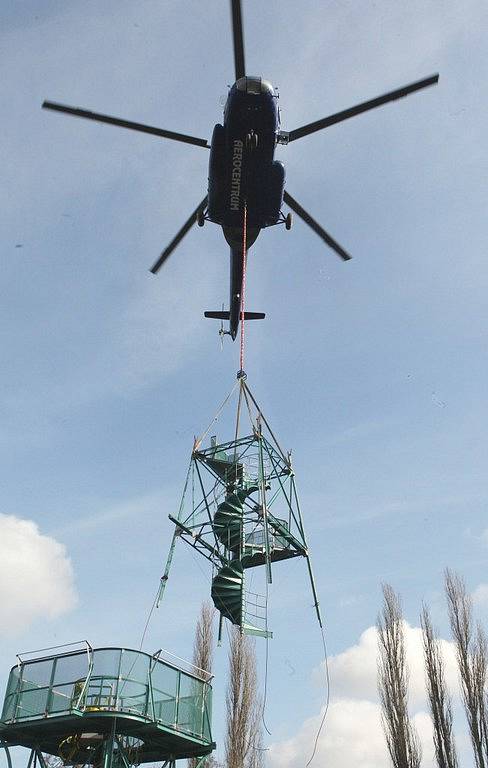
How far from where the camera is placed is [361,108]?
1981 cm

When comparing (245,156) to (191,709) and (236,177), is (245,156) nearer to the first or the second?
(236,177)

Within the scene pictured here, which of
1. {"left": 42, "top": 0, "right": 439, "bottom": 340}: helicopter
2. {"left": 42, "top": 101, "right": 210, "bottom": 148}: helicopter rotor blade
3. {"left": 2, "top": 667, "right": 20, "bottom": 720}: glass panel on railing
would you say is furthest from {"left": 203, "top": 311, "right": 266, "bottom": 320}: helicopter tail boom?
{"left": 2, "top": 667, "right": 20, "bottom": 720}: glass panel on railing

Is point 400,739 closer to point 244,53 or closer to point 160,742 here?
point 160,742

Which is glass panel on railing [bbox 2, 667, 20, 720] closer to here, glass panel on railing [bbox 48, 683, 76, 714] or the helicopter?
glass panel on railing [bbox 48, 683, 76, 714]

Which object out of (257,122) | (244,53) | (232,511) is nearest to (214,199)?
(257,122)

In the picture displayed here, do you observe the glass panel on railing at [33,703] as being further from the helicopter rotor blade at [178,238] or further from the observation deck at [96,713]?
the helicopter rotor blade at [178,238]

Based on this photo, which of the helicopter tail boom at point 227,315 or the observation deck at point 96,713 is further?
the helicopter tail boom at point 227,315

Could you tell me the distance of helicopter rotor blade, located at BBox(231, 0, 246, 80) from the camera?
1729 cm

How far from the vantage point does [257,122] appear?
65.9ft

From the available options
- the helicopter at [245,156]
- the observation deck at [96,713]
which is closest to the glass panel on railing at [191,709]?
the observation deck at [96,713]

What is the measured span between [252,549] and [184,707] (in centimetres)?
750

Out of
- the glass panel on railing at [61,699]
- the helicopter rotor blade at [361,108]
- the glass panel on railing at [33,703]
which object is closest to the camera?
the glass panel on railing at [61,699]

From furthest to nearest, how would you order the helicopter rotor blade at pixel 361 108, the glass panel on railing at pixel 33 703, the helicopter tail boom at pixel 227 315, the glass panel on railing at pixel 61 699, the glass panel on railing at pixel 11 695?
the helicopter tail boom at pixel 227 315 → the helicopter rotor blade at pixel 361 108 → the glass panel on railing at pixel 11 695 → the glass panel on railing at pixel 33 703 → the glass panel on railing at pixel 61 699

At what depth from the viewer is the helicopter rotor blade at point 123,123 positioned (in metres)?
19.9
